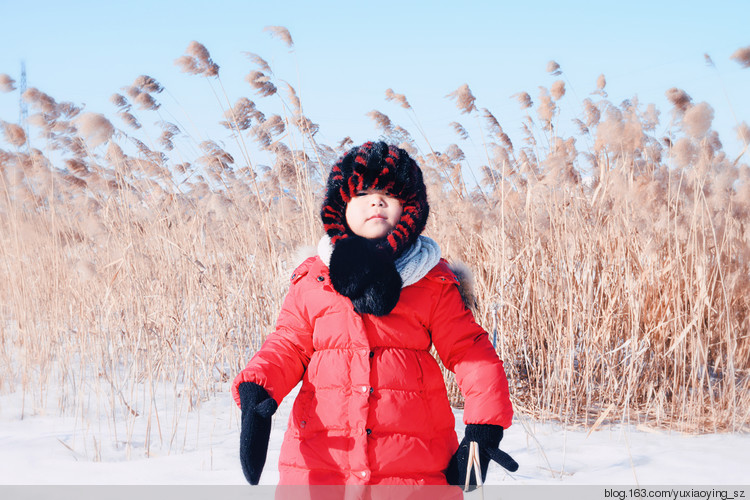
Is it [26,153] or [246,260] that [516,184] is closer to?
[246,260]

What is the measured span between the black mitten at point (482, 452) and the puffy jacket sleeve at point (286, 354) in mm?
438

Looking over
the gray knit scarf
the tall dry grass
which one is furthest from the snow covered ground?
the gray knit scarf

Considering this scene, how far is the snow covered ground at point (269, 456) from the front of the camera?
86.0 inches

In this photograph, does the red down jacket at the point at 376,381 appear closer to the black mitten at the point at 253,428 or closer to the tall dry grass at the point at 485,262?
the black mitten at the point at 253,428

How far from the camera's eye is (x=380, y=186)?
1548 millimetres

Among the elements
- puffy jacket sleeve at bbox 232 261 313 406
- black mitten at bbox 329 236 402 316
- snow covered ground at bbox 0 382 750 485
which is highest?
black mitten at bbox 329 236 402 316

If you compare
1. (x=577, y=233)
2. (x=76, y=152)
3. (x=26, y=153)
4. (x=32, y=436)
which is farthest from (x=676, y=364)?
(x=26, y=153)

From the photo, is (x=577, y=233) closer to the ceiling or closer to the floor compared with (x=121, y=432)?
closer to the ceiling

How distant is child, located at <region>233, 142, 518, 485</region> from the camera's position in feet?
4.31

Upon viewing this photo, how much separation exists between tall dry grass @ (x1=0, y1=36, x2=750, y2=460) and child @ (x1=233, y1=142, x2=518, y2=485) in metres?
0.81

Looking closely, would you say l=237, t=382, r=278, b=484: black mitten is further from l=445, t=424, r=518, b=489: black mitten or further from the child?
l=445, t=424, r=518, b=489: black mitten

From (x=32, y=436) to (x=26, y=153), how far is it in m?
2.61

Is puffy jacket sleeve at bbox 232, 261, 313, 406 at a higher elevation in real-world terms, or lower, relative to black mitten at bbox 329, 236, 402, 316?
lower

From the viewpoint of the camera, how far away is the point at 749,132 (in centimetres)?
288
